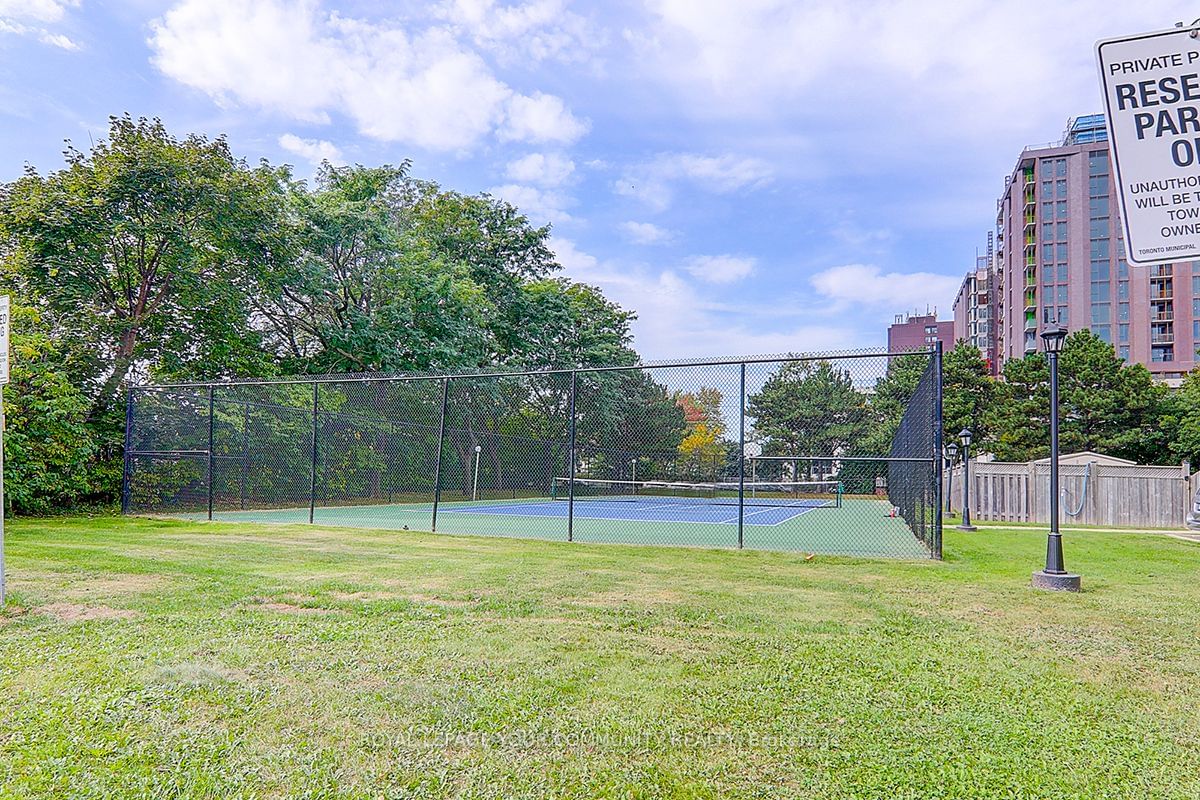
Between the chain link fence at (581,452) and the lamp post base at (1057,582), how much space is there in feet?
4.28

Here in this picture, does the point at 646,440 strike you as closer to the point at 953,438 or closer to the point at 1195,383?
the point at 953,438

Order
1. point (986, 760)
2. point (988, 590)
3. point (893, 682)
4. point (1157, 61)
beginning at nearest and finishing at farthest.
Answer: point (1157, 61) → point (986, 760) → point (893, 682) → point (988, 590)

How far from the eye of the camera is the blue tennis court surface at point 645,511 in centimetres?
1277

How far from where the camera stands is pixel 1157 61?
159 cm

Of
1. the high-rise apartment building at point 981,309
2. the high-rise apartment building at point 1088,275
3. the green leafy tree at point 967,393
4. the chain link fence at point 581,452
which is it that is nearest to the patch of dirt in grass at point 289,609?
the chain link fence at point 581,452

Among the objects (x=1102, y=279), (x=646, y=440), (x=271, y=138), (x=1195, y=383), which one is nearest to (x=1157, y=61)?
(x=646, y=440)

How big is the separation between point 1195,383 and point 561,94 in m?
24.1

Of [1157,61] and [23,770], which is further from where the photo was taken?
[23,770]

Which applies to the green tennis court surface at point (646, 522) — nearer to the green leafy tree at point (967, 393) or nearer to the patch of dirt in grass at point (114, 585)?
the patch of dirt in grass at point (114, 585)

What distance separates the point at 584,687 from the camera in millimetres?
2773

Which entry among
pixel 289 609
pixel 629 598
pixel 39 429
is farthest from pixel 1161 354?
pixel 39 429

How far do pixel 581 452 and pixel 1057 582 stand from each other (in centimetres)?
986

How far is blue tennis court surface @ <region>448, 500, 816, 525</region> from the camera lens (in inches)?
503

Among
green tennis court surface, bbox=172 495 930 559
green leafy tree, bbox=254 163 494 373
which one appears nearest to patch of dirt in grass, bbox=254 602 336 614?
green tennis court surface, bbox=172 495 930 559
